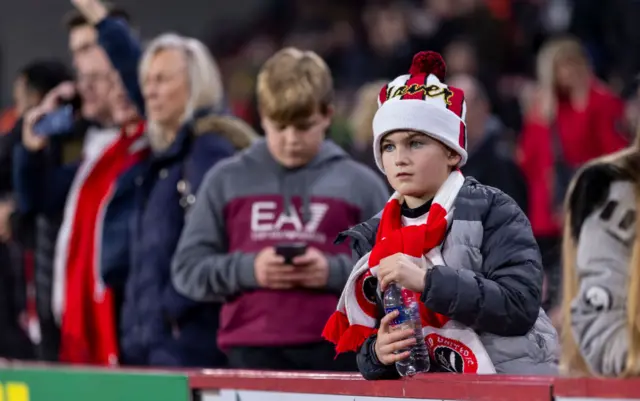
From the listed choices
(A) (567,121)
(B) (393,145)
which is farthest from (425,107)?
(A) (567,121)

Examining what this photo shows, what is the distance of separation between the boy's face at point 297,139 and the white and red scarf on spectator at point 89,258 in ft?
4.64

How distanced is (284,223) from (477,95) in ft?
5.14

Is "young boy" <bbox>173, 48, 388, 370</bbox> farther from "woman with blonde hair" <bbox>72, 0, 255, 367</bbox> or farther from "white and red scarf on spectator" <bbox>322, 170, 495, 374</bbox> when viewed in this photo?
"white and red scarf on spectator" <bbox>322, 170, 495, 374</bbox>

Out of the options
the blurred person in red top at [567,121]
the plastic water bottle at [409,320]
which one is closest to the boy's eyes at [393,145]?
the plastic water bottle at [409,320]

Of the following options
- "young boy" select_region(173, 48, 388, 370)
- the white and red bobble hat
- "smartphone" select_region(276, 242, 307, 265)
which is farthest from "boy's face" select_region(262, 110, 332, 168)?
the white and red bobble hat

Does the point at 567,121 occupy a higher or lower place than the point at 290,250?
higher

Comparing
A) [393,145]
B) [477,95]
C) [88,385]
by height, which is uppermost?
[477,95]

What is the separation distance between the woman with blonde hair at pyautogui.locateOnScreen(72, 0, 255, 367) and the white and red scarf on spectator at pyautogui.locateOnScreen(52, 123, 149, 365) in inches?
12.7

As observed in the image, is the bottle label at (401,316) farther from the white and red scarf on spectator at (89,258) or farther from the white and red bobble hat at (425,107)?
the white and red scarf on spectator at (89,258)

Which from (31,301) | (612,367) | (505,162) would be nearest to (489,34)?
(31,301)

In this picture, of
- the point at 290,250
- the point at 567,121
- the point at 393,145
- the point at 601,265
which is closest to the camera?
the point at 601,265

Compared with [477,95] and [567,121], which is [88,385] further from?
[567,121]

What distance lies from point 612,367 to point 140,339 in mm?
3016

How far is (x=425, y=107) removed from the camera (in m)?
3.50
